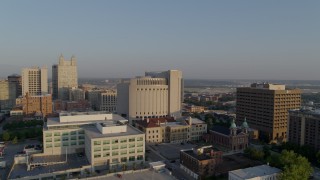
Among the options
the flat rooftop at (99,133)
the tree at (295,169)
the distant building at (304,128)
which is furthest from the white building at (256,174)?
the distant building at (304,128)

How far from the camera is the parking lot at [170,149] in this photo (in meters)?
76.1

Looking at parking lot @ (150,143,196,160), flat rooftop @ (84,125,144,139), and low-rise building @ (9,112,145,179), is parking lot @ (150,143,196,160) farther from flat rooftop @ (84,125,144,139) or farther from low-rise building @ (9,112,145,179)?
flat rooftop @ (84,125,144,139)

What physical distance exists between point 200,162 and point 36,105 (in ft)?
333

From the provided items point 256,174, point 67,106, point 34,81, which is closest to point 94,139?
point 256,174

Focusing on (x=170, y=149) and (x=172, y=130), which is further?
(x=172, y=130)

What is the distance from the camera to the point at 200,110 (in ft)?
526

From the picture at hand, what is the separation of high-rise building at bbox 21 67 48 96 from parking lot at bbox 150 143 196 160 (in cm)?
10891

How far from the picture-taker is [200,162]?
59.0 metres

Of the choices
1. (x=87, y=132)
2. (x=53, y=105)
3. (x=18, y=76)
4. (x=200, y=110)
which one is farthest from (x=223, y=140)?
(x=18, y=76)

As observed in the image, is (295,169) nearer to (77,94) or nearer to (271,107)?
(271,107)

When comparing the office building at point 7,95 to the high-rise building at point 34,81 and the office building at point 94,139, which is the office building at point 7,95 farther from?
the office building at point 94,139

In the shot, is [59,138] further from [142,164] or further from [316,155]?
[316,155]

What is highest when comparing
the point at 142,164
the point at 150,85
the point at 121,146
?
the point at 150,85

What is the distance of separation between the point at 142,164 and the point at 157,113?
51.4 m
